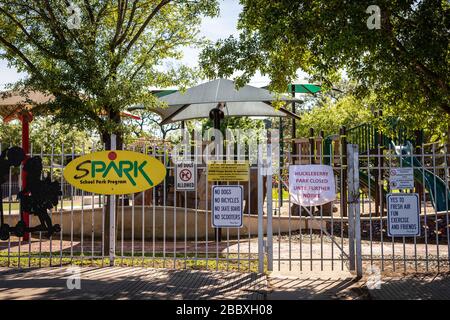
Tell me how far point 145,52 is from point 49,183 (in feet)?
11.3

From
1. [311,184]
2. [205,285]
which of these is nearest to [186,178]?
[311,184]

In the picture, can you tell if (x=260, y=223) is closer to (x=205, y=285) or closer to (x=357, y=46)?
(x=205, y=285)

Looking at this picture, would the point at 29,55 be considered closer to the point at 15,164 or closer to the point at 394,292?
the point at 15,164

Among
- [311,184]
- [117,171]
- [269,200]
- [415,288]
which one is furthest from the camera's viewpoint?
[117,171]

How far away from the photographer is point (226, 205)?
7.98 metres

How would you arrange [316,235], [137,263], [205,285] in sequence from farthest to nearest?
[316,235] → [137,263] → [205,285]

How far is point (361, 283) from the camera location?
7.27 metres

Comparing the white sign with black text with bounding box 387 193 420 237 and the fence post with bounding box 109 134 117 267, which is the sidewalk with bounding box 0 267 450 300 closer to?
the fence post with bounding box 109 134 117 267

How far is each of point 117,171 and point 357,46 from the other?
4288 millimetres

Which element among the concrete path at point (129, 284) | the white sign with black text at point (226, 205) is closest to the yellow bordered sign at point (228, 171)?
the white sign with black text at point (226, 205)

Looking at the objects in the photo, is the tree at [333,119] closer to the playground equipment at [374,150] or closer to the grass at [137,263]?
the playground equipment at [374,150]

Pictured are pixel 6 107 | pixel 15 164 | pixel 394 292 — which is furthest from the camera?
pixel 6 107
